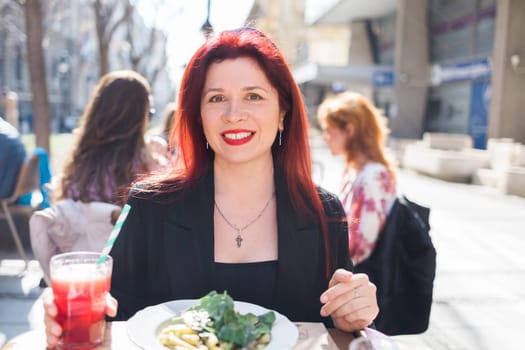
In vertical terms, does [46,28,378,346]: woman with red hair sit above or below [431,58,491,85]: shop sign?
below

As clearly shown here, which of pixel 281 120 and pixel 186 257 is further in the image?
pixel 281 120

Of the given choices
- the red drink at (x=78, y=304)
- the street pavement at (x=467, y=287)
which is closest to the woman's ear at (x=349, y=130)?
the street pavement at (x=467, y=287)

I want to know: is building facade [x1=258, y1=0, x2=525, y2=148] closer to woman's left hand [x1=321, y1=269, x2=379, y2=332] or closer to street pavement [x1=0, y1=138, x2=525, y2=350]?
street pavement [x1=0, y1=138, x2=525, y2=350]

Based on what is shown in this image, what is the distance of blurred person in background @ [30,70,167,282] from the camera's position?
3.17 m

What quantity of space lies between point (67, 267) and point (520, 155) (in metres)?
12.9

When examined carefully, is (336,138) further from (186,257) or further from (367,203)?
(186,257)

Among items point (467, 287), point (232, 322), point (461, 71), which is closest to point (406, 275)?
point (232, 322)

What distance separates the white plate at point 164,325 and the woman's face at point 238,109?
2.14 ft

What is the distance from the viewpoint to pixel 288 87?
7.02ft

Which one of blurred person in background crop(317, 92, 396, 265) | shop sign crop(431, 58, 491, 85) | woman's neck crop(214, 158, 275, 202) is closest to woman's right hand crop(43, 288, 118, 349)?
woman's neck crop(214, 158, 275, 202)

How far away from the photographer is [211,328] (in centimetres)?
140

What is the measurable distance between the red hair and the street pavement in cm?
74

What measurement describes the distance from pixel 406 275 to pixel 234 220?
1.50 m

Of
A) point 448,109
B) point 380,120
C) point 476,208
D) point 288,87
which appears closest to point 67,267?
point 288,87
